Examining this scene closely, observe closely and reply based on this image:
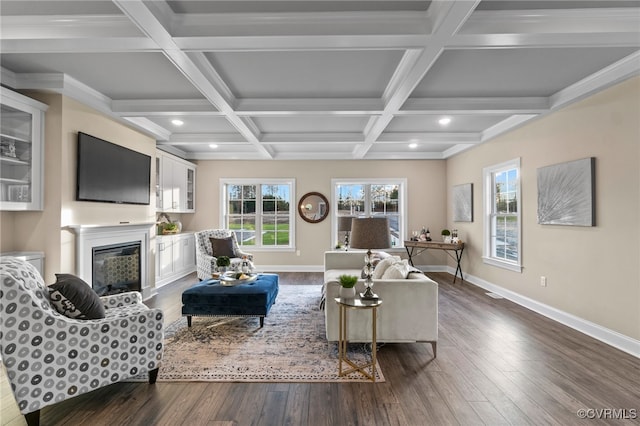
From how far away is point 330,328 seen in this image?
8.96 ft

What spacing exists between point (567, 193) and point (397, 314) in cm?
255

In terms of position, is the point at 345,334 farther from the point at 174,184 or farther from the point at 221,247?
the point at 174,184

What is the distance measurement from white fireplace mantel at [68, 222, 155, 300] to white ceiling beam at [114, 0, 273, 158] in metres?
2.07

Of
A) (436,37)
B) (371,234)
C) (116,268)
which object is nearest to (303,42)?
(436,37)

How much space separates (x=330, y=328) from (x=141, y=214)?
3.55m

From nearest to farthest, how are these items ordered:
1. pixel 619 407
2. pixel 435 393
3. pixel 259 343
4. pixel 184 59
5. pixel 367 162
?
pixel 619 407 < pixel 435 393 < pixel 184 59 < pixel 259 343 < pixel 367 162

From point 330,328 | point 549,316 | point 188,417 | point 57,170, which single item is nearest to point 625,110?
point 549,316

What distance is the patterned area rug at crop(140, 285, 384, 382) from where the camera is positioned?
242 centimetres

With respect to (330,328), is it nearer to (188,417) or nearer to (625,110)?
(188,417)

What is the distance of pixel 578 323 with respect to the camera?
3.39 m

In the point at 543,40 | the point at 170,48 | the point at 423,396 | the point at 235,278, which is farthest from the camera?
the point at 235,278

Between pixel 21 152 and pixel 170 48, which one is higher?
pixel 170 48

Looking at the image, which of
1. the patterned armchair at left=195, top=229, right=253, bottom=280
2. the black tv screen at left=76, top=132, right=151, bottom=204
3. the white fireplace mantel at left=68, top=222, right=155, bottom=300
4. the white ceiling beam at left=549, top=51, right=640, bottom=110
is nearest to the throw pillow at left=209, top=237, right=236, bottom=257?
the patterned armchair at left=195, top=229, right=253, bottom=280

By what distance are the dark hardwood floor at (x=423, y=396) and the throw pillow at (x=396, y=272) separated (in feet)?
2.28
